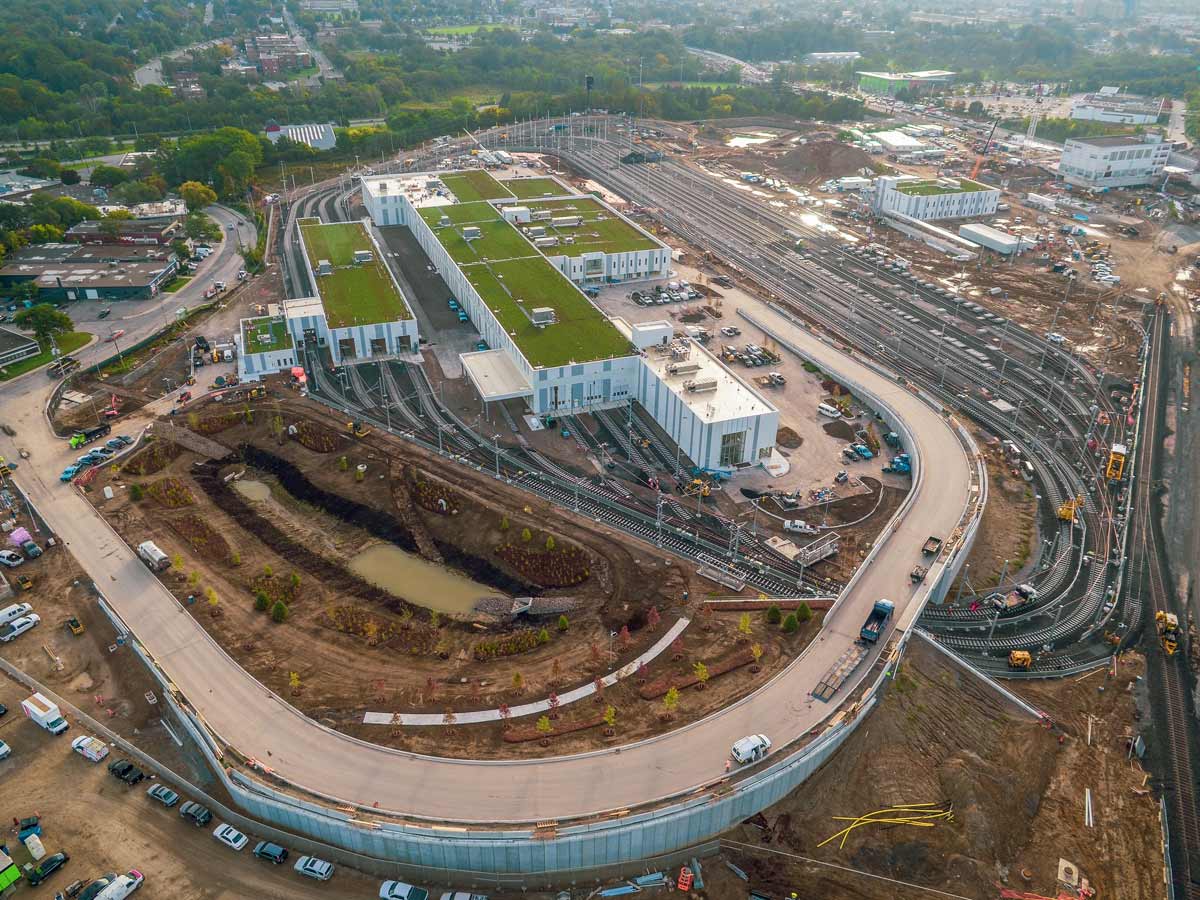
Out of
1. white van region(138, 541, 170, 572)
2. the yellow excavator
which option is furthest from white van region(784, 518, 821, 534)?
white van region(138, 541, 170, 572)

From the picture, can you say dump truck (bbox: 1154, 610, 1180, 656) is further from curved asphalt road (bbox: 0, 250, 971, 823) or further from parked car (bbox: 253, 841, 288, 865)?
parked car (bbox: 253, 841, 288, 865)

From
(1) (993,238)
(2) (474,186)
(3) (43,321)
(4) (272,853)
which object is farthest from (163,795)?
(1) (993,238)

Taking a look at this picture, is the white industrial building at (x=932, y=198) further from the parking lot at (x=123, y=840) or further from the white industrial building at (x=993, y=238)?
the parking lot at (x=123, y=840)

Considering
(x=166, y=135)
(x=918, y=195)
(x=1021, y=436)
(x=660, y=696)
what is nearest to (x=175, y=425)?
(x=660, y=696)

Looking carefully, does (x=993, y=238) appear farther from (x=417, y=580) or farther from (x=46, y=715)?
(x=46, y=715)

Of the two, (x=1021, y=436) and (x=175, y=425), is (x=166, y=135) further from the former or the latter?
(x=1021, y=436)

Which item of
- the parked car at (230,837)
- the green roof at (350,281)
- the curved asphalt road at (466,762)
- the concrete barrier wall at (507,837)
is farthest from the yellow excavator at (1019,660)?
the green roof at (350,281)
